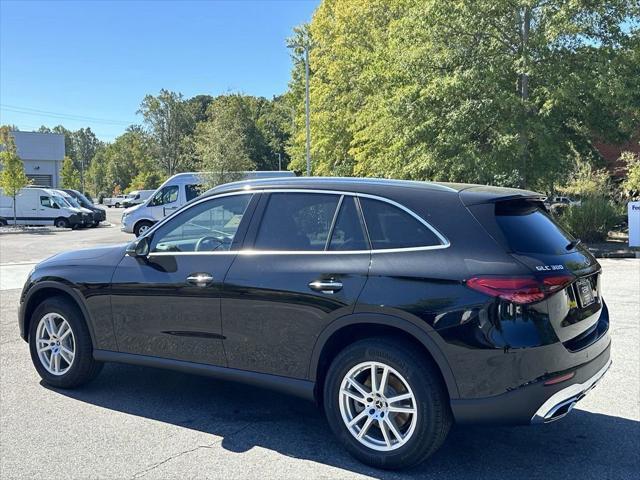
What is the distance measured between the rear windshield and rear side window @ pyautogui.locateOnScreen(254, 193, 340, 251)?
109cm

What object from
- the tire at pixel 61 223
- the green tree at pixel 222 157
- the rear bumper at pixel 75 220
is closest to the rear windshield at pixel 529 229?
the green tree at pixel 222 157

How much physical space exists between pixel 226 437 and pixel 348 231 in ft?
5.55

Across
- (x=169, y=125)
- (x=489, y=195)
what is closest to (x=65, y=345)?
(x=489, y=195)

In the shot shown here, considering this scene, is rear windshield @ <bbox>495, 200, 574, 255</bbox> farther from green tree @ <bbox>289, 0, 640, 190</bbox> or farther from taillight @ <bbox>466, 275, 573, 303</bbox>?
green tree @ <bbox>289, 0, 640, 190</bbox>

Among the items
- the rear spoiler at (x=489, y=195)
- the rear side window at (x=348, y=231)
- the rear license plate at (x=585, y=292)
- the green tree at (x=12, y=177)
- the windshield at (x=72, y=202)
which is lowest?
the rear license plate at (x=585, y=292)

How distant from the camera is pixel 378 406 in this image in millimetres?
3561

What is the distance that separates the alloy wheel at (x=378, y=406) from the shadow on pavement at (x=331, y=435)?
0.68ft

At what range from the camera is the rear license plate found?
11.6ft

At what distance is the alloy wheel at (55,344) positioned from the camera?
496 cm

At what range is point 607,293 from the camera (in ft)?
31.5

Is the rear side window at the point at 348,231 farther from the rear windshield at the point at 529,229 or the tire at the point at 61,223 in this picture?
the tire at the point at 61,223

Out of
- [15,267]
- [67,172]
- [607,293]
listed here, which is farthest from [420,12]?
[67,172]

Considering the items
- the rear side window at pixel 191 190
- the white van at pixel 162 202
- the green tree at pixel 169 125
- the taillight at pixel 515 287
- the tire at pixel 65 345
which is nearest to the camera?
the taillight at pixel 515 287

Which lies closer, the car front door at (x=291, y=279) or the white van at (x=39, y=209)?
the car front door at (x=291, y=279)
